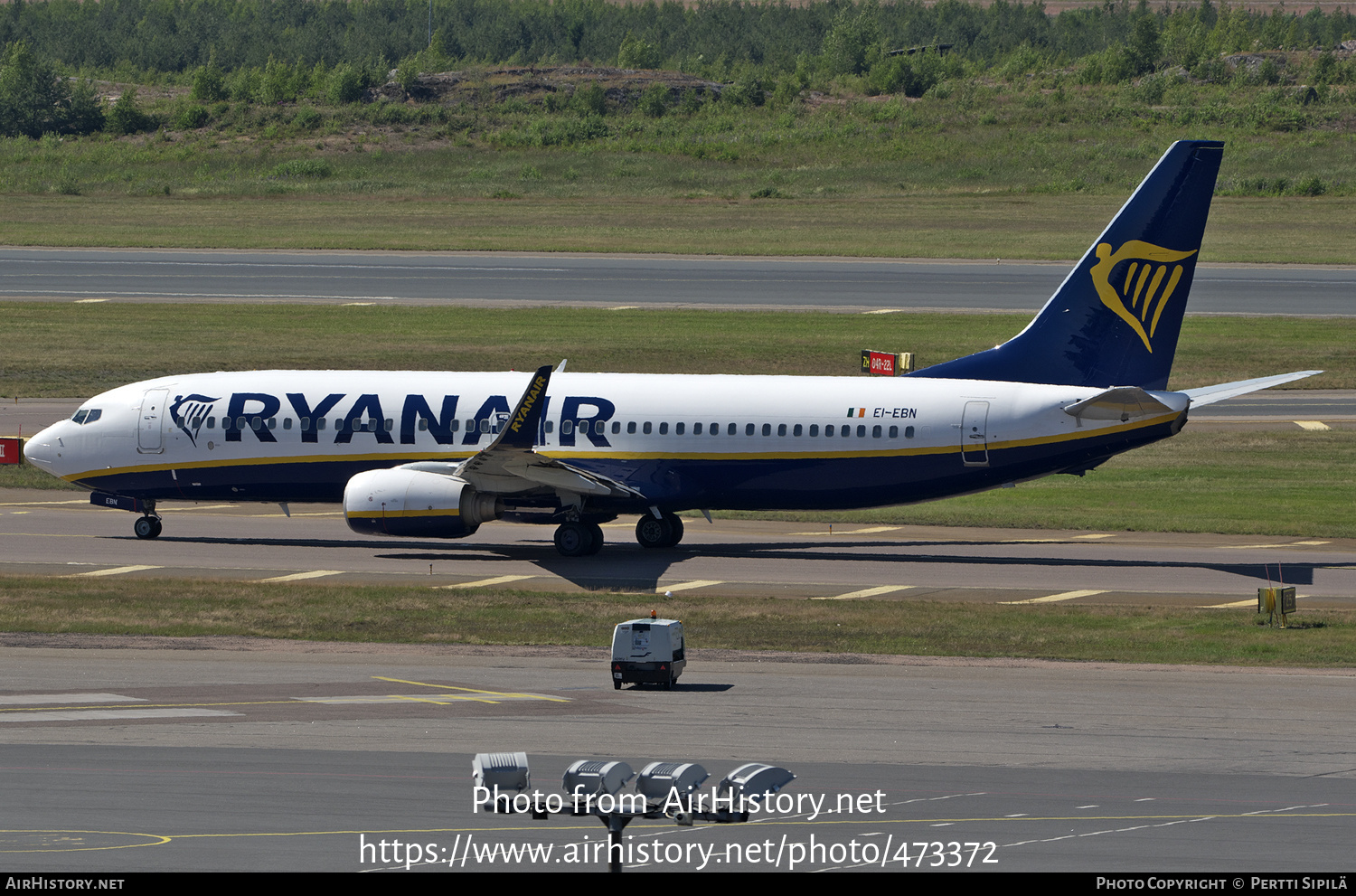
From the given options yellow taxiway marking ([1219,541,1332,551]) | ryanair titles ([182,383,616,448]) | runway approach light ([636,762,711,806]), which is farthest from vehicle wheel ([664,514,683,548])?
runway approach light ([636,762,711,806])

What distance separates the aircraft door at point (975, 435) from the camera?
42.3 m

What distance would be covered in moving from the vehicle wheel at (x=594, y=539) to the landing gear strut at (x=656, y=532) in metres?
1.55

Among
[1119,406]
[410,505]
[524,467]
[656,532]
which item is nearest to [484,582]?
[410,505]

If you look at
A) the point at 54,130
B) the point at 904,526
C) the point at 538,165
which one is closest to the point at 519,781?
the point at 904,526

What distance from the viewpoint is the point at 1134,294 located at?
141 ft

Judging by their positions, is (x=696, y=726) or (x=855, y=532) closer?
(x=696, y=726)

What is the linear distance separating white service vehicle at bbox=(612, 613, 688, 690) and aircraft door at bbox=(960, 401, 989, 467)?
15124mm

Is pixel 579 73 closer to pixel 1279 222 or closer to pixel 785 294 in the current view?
pixel 1279 222

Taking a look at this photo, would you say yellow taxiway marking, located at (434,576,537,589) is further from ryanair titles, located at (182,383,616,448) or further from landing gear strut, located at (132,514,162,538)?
landing gear strut, located at (132,514,162,538)

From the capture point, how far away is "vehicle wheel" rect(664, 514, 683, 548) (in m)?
45.9

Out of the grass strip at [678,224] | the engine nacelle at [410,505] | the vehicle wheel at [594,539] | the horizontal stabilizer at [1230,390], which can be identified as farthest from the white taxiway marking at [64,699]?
the grass strip at [678,224]

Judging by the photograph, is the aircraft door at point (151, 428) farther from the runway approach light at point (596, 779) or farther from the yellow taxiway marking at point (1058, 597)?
the runway approach light at point (596, 779)

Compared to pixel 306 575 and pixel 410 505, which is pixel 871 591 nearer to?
pixel 410 505

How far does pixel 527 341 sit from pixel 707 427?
3866cm
